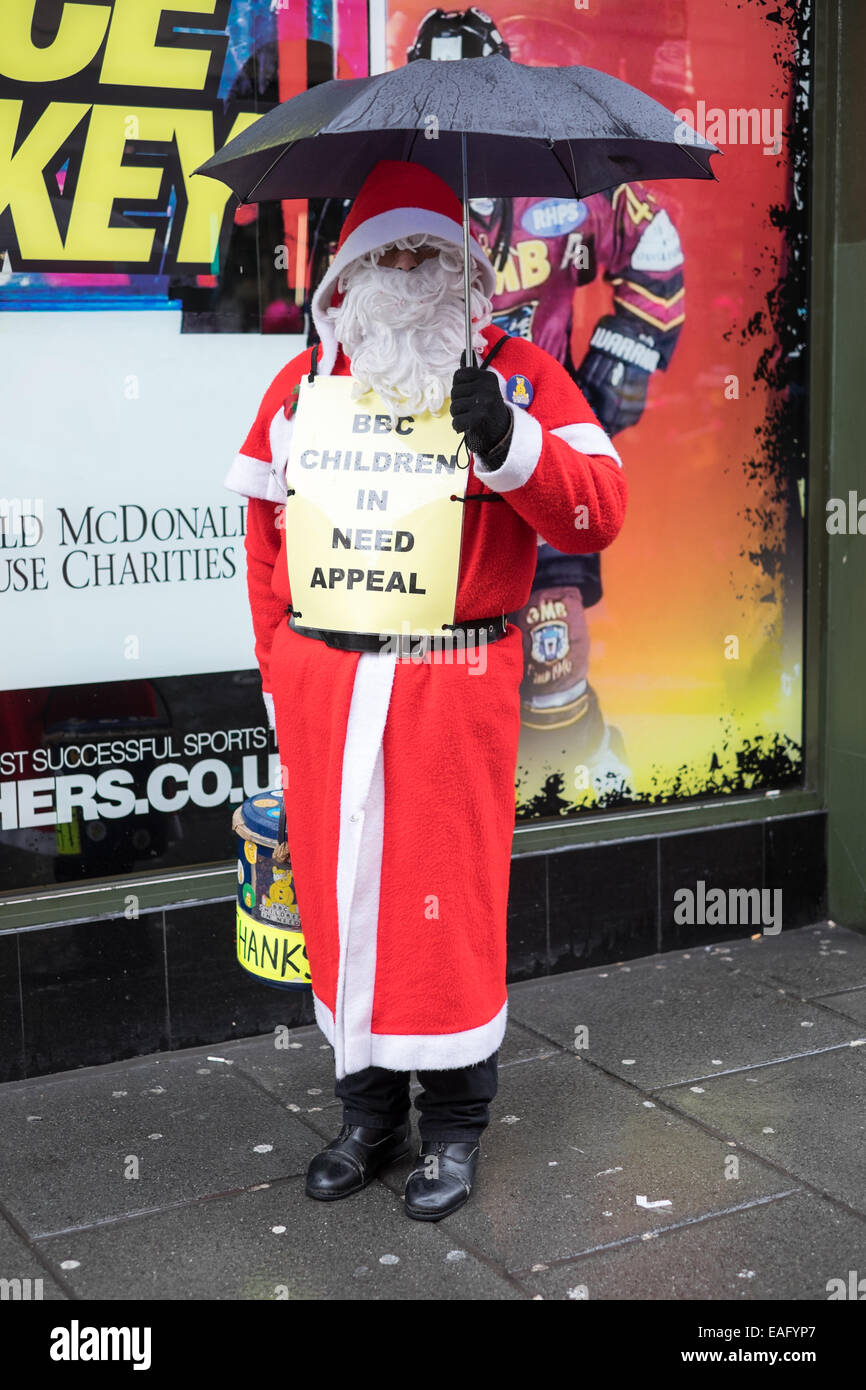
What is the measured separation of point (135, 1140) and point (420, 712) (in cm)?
137

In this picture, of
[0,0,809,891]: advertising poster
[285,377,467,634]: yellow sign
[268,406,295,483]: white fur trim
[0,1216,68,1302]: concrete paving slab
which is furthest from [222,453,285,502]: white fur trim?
[0,1216,68,1302]: concrete paving slab

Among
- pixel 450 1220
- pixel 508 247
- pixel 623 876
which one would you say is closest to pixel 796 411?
pixel 508 247

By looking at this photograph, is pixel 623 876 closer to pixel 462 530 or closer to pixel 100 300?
pixel 462 530

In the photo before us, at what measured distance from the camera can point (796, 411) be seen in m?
5.02

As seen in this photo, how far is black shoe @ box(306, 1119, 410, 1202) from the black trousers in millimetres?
32

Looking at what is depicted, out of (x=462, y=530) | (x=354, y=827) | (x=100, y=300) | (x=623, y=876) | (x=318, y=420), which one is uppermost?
(x=100, y=300)

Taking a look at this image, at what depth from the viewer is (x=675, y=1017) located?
14.5 feet

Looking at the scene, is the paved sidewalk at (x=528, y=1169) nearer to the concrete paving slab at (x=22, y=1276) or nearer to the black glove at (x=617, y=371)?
the concrete paving slab at (x=22, y=1276)

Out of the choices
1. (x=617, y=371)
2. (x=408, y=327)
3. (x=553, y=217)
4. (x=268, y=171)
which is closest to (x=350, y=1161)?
(x=408, y=327)

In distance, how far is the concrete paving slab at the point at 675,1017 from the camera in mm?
4117

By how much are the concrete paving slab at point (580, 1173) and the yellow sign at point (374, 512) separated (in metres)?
1.28

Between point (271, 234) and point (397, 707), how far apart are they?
5.63 ft

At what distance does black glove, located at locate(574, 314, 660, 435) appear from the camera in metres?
4.66

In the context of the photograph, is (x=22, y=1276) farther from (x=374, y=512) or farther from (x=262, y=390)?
(x=262, y=390)
